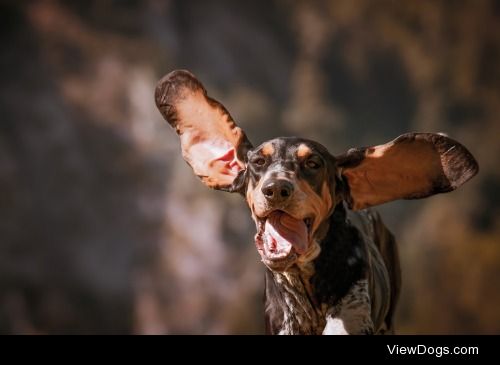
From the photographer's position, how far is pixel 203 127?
11.9ft

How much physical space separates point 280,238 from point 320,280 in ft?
0.98

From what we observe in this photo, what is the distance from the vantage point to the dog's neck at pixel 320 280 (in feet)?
10.7

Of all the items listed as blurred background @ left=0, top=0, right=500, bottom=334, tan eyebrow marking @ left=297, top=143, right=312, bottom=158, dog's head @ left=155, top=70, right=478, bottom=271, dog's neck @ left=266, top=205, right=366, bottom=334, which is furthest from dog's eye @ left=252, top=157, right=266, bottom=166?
blurred background @ left=0, top=0, right=500, bottom=334

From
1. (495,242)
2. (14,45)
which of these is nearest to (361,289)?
(495,242)

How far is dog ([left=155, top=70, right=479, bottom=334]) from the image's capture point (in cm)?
310

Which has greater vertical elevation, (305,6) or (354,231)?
(305,6)

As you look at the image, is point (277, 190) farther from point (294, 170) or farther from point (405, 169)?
point (405, 169)

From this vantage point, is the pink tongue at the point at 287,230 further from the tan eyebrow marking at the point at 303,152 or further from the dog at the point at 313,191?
the tan eyebrow marking at the point at 303,152

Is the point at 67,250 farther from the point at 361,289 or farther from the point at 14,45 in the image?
the point at 361,289

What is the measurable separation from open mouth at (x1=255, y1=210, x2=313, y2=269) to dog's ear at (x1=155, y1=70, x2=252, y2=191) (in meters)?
0.46

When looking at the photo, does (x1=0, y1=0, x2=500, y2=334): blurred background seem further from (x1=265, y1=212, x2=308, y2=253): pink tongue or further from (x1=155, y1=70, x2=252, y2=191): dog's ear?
(x1=265, y1=212, x2=308, y2=253): pink tongue

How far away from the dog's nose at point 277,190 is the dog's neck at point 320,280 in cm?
35

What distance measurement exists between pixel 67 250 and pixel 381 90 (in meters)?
3.75

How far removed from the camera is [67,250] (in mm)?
9141
